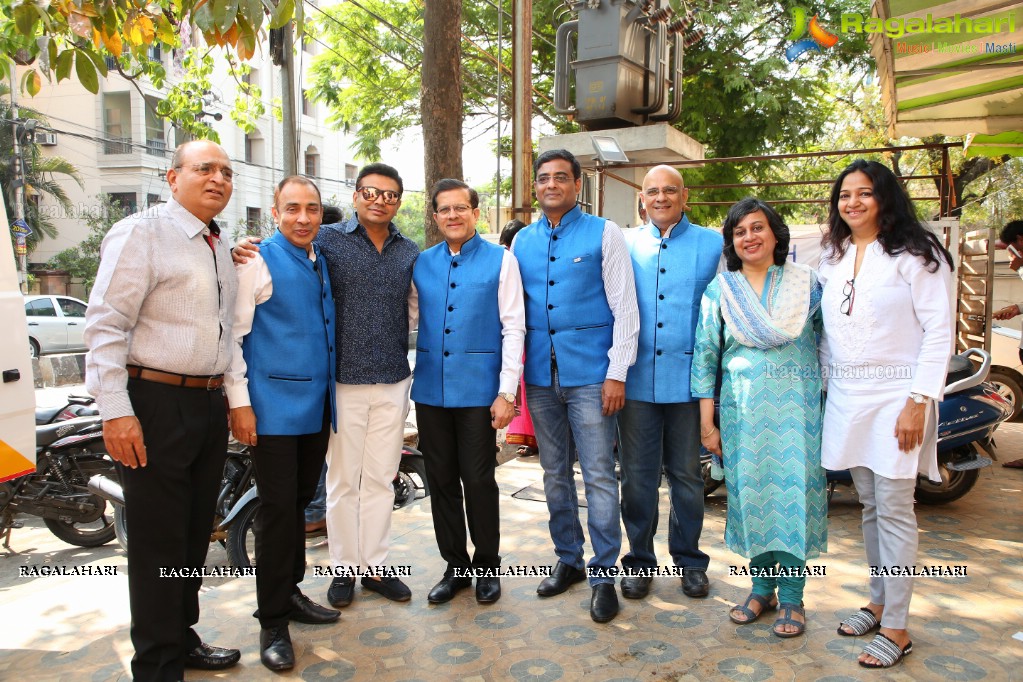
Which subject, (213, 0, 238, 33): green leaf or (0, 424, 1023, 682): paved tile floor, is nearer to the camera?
(213, 0, 238, 33): green leaf

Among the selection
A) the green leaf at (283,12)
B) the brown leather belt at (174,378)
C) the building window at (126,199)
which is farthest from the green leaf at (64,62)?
the building window at (126,199)

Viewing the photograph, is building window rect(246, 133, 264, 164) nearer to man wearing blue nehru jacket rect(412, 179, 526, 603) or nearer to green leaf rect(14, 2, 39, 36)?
green leaf rect(14, 2, 39, 36)

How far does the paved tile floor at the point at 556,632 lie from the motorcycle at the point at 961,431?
0.68m

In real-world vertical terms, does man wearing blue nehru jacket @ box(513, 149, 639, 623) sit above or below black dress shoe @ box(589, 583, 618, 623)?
above

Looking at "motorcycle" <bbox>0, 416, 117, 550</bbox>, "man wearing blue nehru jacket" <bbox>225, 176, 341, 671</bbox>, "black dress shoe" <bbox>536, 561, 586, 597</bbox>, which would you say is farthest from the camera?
"motorcycle" <bbox>0, 416, 117, 550</bbox>

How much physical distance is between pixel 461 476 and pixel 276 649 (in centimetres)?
106

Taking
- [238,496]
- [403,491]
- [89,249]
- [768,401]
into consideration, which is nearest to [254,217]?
[89,249]

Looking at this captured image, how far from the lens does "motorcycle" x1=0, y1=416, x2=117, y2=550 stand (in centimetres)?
513

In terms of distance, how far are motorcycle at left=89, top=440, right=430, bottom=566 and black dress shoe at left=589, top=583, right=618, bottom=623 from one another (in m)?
1.07

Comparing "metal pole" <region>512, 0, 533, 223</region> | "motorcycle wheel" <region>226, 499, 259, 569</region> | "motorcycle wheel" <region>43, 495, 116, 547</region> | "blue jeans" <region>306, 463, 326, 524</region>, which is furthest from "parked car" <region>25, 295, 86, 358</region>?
"motorcycle wheel" <region>226, 499, 259, 569</region>

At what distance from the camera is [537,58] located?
14555 millimetres

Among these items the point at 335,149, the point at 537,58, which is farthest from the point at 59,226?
the point at 537,58

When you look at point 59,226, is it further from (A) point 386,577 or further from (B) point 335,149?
(A) point 386,577

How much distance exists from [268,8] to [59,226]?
26.8 metres
